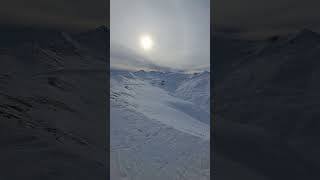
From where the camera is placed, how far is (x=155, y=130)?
2146 millimetres

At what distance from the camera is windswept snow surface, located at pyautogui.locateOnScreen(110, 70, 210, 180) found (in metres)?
2.07

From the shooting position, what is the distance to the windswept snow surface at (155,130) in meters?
2.07
